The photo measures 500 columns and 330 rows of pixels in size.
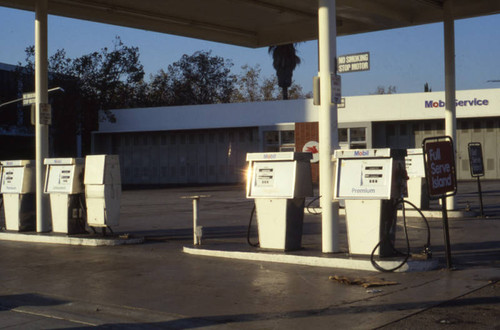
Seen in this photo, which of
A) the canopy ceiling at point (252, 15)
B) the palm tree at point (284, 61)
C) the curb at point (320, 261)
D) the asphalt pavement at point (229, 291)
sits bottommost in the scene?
the asphalt pavement at point (229, 291)

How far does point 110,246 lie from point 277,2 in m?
6.36

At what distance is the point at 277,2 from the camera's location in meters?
15.0

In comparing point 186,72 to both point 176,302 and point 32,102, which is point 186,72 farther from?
point 176,302

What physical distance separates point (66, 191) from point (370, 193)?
647cm

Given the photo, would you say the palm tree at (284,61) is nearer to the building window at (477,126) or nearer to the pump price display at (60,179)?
the building window at (477,126)

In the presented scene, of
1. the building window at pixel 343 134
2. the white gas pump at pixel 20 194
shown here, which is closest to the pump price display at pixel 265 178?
the white gas pump at pixel 20 194

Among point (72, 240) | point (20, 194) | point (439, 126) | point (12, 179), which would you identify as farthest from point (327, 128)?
point (439, 126)

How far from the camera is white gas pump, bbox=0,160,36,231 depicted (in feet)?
47.6

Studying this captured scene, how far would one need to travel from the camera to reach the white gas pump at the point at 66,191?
13.4 meters

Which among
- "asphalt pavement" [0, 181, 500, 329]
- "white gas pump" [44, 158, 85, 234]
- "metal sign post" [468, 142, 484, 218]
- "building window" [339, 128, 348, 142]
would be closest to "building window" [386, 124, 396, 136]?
"building window" [339, 128, 348, 142]

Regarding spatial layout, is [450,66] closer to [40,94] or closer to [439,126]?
[40,94]

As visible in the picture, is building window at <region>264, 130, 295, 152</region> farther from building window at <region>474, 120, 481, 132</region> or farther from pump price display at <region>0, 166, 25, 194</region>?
pump price display at <region>0, 166, 25, 194</region>

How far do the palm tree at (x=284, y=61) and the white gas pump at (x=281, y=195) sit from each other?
5179 cm

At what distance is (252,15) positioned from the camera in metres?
16.2
